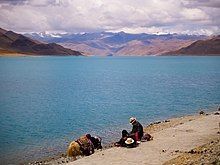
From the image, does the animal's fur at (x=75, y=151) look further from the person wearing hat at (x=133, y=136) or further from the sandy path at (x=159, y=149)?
the person wearing hat at (x=133, y=136)

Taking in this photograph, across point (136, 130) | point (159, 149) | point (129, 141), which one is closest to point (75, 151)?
point (129, 141)

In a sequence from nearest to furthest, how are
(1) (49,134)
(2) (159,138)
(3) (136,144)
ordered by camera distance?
1. (3) (136,144)
2. (2) (159,138)
3. (1) (49,134)

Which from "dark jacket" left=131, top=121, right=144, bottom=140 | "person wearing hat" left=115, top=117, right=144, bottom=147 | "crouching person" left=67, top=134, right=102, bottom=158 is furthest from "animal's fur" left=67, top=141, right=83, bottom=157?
"dark jacket" left=131, top=121, right=144, bottom=140

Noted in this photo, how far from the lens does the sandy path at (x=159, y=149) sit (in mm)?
18234

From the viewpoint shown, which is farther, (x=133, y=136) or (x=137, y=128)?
(x=137, y=128)

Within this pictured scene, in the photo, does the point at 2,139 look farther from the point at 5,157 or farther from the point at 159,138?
the point at 159,138

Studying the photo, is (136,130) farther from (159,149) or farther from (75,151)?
(75,151)

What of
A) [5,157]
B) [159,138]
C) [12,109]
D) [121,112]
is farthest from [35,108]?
[159,138]

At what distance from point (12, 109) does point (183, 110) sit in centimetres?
2034

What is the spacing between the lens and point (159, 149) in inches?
803

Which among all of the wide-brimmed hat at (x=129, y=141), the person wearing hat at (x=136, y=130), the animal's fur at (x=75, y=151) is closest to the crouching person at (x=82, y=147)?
the animal's fur at (x=75, y=151)

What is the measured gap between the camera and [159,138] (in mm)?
23562

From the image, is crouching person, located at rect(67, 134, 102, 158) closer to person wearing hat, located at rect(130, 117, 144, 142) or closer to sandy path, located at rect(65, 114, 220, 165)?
sandy path, located at rect(65, 114, 220, 165)

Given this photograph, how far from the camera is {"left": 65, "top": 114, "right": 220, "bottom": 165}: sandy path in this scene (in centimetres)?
1823
